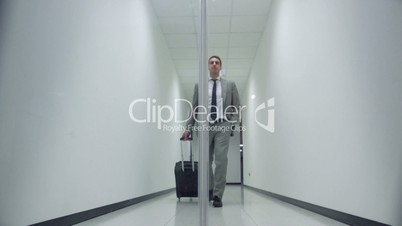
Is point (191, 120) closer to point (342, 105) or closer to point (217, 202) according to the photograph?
point (217, 202)

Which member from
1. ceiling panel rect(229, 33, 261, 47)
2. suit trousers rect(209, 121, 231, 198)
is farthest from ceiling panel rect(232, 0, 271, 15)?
suit trousers rect(209, 121, 231, 198)

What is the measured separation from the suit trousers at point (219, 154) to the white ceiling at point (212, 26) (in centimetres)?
80

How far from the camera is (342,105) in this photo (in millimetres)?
1921

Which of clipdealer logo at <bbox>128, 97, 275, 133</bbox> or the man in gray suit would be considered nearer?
the man in gray suit

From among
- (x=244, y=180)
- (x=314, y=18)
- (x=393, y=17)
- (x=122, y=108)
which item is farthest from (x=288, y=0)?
(x=244, y=180)

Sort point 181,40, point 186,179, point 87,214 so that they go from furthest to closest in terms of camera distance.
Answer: point 181,40 < point 186,179 < point 87,214

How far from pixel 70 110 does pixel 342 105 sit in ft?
5.64

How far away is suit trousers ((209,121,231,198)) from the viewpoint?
2568mm

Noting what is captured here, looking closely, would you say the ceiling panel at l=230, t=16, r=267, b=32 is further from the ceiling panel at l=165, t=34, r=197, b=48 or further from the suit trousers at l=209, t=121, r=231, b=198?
the suit trousers at l=209, t=121, r=231, b=198

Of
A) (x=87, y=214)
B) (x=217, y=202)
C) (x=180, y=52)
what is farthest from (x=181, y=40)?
(x=87, y=214)

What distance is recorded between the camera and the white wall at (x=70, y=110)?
4.53 ft

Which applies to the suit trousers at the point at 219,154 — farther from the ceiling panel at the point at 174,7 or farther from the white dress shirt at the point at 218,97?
the ceiling panel at the point at 174,7

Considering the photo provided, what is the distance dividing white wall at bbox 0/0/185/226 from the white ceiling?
0.67 m

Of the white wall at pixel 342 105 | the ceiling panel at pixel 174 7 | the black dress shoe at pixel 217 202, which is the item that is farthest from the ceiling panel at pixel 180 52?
the black dress shoe at pixel 217 202
